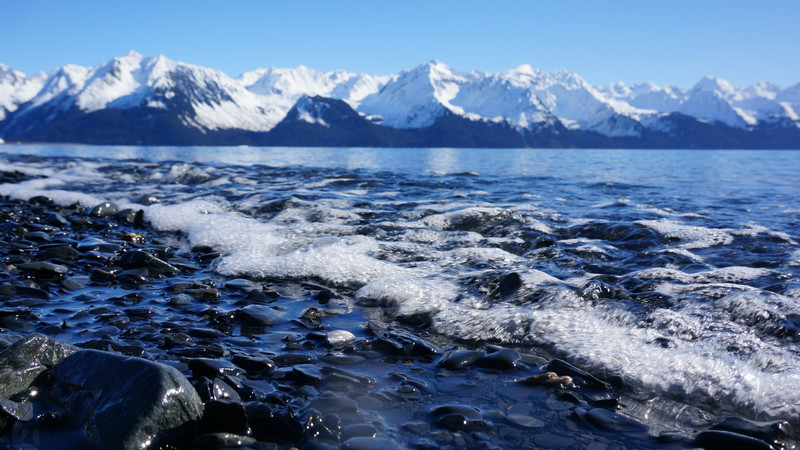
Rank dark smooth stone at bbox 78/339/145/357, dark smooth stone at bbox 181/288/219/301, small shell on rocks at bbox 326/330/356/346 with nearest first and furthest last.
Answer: dark smooth stone at bbox 78/339/145/357
small shell on rocks at bbox 326/330/356/346
dark smooth stone at bbox 181/288/219/301

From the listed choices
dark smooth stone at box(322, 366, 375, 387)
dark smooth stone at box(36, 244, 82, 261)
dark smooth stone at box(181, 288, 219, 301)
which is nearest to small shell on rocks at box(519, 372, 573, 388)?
dark smooth stone at box(322, 366, 375, 387)

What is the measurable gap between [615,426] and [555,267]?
502cm

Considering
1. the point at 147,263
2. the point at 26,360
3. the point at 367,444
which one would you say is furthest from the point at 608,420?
the point at 147,263

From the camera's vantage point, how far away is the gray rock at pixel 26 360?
3654mm

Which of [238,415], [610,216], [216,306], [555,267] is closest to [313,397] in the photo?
[238,415]

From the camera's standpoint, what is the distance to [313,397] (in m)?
3.97

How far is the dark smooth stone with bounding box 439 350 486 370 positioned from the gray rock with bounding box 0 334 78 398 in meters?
3.34

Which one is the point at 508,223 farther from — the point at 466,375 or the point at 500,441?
the point at 500,441

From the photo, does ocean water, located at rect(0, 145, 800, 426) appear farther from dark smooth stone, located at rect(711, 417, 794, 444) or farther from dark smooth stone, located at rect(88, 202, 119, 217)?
dark smooth stone, located at rect(88, 202, 119, 217)

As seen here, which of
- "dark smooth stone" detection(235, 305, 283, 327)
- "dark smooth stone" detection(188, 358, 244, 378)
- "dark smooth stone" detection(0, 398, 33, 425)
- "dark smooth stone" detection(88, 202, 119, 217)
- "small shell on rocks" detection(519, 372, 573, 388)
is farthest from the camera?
"dark smooth stone" detection(88, 202, 119, 217)

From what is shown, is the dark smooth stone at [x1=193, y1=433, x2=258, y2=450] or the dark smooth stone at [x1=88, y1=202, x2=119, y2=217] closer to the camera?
the dark smooth stone at [x1=193, y1=433, x2=258, y2=450]

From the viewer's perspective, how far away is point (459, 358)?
15.8 feet

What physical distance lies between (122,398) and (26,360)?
116cm

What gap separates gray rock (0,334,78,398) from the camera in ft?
12.0
